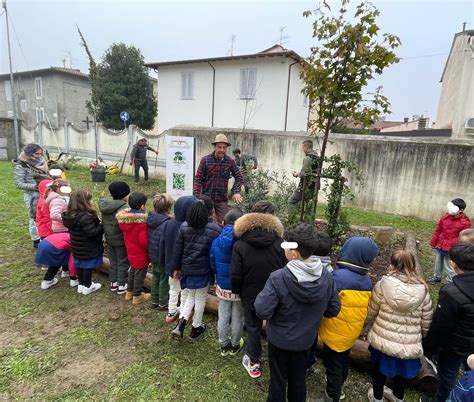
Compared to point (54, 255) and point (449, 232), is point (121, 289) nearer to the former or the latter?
point (54, 255)

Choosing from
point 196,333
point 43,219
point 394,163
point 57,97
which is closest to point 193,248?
point 196,333

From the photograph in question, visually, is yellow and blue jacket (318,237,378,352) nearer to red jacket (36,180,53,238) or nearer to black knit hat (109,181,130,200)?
black knit hat (109,181,130,200)

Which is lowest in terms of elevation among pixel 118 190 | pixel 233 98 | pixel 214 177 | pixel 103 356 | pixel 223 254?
pixel 103 356

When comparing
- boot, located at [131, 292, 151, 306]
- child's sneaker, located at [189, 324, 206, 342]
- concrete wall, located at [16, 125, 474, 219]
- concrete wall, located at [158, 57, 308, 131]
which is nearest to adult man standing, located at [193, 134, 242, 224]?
boot, located at [131, 292, 151, 306]

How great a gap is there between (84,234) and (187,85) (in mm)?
18129

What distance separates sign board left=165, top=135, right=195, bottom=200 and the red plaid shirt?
296cm

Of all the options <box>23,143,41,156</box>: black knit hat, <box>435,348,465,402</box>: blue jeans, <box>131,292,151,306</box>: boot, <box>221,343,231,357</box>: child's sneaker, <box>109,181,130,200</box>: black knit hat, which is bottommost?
<box>221,343,231,357</box>: child's sneaker

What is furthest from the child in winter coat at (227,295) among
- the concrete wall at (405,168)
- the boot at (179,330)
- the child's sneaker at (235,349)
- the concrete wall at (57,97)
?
the concrete wall at (57,97)

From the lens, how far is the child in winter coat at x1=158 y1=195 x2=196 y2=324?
321cm

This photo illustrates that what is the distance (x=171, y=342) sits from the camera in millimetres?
3182

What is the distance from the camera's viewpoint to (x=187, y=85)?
65.6 feet

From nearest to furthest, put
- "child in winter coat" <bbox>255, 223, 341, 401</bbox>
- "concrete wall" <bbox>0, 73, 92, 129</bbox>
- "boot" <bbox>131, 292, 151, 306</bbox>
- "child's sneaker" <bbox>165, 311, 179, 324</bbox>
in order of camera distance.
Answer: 1. "child in winter coat" <bbox>255, 223, 341, 401</bbox>
2. "child's sneaker" <bbox>165, 311, 179, 324</bbox>
3. "boot" <bbox>131, 292, 151, 306</bbox>
4. "concrete wall" <bbox>0, 73, 92, 129</bbox>

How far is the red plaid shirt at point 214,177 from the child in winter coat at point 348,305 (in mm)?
2554

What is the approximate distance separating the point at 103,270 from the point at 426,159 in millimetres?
8224
